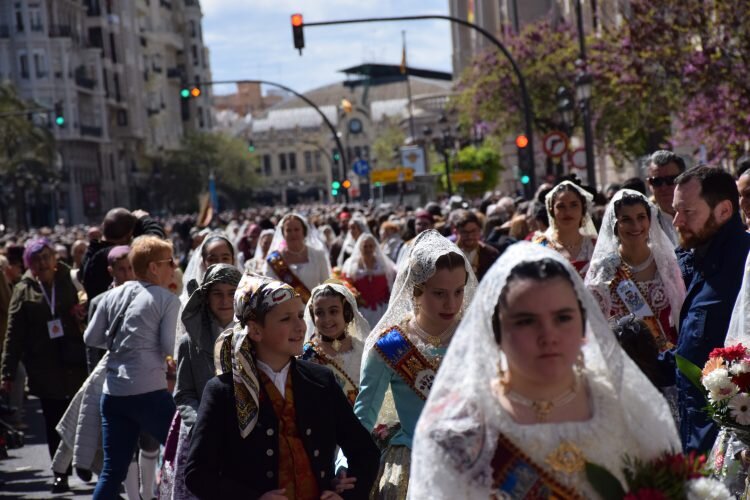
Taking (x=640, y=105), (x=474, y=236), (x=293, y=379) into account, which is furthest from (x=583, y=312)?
(x=640, y=105)

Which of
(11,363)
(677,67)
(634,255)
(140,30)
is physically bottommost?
(11,363)

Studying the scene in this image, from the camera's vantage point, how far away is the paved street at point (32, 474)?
1129 cm

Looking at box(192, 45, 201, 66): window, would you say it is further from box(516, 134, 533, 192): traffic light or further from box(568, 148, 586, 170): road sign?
box(568, 148, 586, 170): road sign

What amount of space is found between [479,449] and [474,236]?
9.14 m

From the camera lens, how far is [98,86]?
292 feet

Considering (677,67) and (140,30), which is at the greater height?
(140,30)

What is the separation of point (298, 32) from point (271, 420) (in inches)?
834

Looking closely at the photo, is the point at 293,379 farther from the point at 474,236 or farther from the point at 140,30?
the point at 140,30

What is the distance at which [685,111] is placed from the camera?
78.5ft

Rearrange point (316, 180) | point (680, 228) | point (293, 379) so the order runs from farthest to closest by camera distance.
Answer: point (316, 180), point (680, 228), point (293, 379)

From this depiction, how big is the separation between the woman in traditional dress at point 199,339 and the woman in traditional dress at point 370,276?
833cm

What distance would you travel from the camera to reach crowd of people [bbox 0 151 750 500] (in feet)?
12.6

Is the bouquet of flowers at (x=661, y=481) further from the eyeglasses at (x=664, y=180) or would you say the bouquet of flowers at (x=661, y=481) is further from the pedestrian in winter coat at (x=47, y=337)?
the pedestrian in winter coat at (x=47, y=337)

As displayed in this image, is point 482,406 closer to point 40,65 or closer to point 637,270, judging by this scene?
point 637,270
